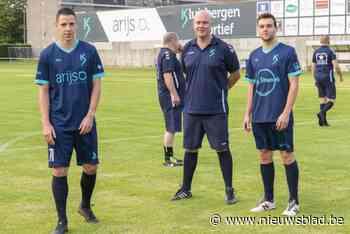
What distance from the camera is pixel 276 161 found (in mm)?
10883

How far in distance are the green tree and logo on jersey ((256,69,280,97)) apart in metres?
91.0

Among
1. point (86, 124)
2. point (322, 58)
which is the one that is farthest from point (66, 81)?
point (322, 58)

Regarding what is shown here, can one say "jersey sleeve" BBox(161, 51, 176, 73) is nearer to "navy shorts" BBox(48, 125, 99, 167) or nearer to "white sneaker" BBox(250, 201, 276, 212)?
"white sneaker" BBox(250, 201, 276, 212)

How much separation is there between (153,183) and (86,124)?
284cm

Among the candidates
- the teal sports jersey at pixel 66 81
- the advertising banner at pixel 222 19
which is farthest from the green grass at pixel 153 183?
the advertising banner at pixel 222 19

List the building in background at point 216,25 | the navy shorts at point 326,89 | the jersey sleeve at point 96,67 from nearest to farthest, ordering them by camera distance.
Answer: the jersey sleeve at point 96,67, the navy shorts at point 326,89, the building in background at point 216,25

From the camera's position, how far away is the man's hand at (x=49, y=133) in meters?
6.64

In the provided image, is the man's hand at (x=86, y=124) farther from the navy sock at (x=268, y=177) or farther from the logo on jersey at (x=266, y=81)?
the navy sock at (x=268, y=177)

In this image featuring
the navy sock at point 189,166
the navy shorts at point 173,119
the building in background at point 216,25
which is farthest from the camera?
the building in background at point 216,25

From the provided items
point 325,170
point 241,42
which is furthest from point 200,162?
point 241,42

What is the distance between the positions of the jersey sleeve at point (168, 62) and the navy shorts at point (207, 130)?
2.17m

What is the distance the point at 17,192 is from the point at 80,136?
2.41m

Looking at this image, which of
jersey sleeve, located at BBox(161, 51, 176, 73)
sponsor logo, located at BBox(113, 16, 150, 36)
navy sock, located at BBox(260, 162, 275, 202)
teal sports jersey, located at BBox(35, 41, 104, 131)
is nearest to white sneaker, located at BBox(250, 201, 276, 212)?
navy sock, located at BBox(260, 162, 275, 202)

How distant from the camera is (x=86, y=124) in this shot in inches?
264
